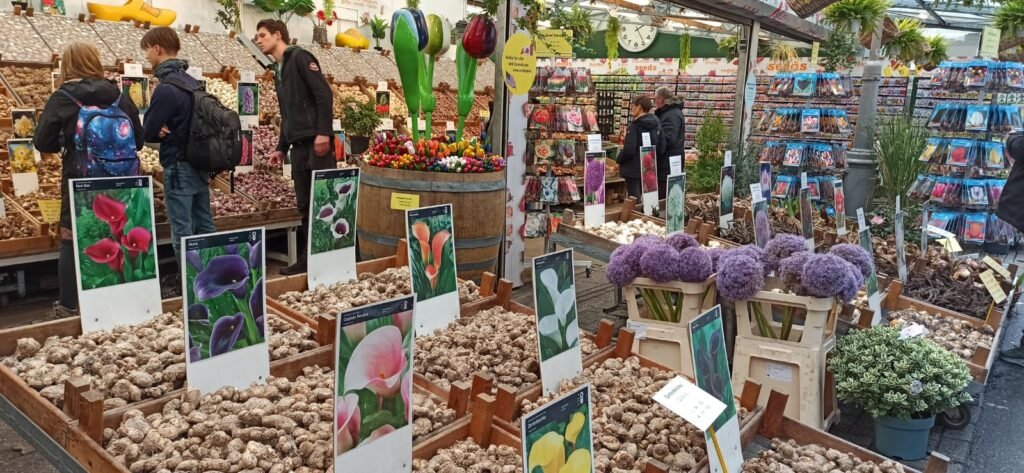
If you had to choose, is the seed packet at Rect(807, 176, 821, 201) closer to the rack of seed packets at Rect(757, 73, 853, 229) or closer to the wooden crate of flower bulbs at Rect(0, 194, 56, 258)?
the rack of seed packets at Rect(757, 73, 853, 229)

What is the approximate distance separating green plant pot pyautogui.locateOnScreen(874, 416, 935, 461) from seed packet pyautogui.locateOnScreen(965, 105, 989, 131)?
5178mm

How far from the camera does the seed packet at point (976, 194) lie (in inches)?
282

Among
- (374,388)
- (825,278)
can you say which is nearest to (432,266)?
(374,388)

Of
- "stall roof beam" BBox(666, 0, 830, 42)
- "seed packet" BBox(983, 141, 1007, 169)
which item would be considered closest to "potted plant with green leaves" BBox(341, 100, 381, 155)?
"stall roof beam" BBox(666, 0, 830, 42)

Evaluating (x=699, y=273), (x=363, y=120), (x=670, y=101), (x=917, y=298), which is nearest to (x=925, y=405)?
(x=699, y=273)

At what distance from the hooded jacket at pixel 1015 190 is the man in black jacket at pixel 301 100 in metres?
4.22

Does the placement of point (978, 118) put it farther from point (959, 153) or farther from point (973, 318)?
point (973, 318)

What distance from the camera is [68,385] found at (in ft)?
5.70

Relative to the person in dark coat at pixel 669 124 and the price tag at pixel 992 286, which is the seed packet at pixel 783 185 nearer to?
the person in dark coat at pixel 669 124

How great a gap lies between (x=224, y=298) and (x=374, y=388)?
646mm

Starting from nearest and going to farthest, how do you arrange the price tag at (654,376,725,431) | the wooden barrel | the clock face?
the price tag at (654,376,725,431) < the wooden barrel < the clock face

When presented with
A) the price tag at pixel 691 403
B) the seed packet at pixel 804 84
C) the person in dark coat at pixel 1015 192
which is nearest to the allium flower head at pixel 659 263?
the price tag at pixel 691 403

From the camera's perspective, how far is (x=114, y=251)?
2.31 m

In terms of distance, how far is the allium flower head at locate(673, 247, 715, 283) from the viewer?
3113 millimetres
